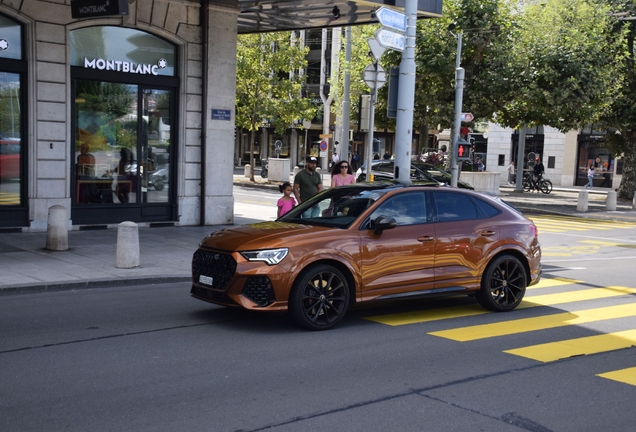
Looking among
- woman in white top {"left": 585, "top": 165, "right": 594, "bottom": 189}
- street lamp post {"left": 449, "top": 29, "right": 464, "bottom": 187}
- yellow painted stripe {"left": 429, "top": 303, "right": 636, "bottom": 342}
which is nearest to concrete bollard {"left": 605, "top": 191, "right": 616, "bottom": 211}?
street lamp post {"left": 449, "top": 29, "right": 464, "bottom": 187}

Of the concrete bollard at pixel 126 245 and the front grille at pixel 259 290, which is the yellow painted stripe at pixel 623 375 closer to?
the front grille at pixel 259 290

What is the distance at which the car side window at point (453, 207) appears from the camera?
923cm

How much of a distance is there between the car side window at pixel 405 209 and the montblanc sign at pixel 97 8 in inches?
275

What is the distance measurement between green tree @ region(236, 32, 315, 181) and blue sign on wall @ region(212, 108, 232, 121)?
745 inches

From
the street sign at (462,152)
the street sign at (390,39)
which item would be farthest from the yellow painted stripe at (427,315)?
the street sign at (462,152)

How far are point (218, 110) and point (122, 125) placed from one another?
2300 mm

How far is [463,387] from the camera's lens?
20.6ft

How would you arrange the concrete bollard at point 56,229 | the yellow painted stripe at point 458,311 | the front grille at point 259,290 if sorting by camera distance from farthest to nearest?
the concrete bollard at point 56,229, the yellow painted stripe at point 458,311, the front grille at point 259,290

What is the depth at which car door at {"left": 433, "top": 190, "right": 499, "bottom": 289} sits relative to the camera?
9039 millimetres

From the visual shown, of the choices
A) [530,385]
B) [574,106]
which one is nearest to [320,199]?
[530,385]

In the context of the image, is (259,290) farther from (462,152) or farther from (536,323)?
(462,152)

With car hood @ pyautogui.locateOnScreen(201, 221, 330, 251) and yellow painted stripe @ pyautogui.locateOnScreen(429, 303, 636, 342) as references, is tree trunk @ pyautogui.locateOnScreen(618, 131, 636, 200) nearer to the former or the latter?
yellow painted stripe @ pyautogui.locateOnScreen(429, 303, 636, 342)

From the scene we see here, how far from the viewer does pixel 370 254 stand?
8398 mm

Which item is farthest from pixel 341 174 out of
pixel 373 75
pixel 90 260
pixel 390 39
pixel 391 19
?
pixel 90 260
